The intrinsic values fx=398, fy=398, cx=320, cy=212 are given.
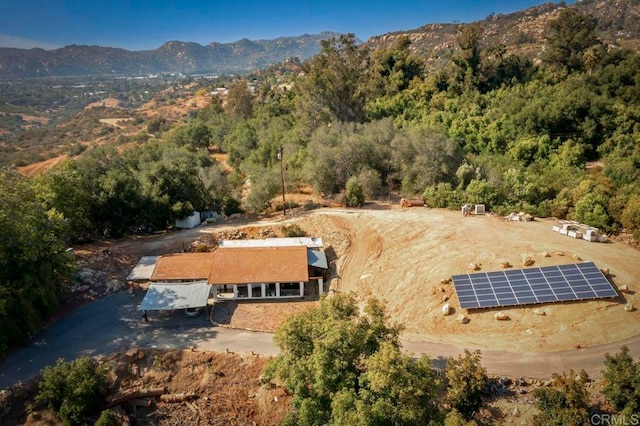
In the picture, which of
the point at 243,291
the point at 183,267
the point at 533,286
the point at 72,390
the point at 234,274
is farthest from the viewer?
the point at 183,267

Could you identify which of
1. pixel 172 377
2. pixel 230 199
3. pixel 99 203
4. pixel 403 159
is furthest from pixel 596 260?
pixel 99 203

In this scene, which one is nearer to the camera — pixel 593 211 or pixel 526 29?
pixel 593 211

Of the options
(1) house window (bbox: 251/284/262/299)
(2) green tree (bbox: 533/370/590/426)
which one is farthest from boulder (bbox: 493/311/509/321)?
(1) house window (bbox: 251/284/262/299)

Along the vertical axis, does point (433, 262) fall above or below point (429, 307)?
above

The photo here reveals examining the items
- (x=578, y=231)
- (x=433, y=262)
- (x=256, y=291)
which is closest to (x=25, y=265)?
(x=256, y=291)

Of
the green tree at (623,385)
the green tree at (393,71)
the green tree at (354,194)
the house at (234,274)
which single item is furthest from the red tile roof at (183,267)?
the green tree at (393,71)

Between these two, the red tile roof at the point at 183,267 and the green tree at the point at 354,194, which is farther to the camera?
the green tree at the point at 354,194

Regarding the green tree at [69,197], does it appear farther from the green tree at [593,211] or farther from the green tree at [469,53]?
the green tree at [469,53]

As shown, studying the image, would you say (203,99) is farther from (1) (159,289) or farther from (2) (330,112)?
(1) (159,289)

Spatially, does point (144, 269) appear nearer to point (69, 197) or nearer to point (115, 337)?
point (115, 337)
